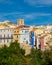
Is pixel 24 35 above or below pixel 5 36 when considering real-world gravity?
above

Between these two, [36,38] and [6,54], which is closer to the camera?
[6,54]

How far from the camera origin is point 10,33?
61.0 meters

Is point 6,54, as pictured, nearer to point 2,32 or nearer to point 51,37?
point 51,37

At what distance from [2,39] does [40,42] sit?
616cm

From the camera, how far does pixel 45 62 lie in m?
25.7

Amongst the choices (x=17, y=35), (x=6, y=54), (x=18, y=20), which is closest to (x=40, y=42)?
(x=17, y=35)

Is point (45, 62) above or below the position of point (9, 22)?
below

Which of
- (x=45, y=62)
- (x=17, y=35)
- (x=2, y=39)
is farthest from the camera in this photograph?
(x=17, y=35)

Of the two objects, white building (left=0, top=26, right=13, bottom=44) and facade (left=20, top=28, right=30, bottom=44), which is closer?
white building (left=0, top=26, right=13, bottom=44)

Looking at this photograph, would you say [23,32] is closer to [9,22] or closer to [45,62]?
[9,22]

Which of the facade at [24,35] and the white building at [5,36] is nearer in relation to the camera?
the white building at [5,36]

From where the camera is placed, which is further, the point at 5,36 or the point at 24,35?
the point at 24,35

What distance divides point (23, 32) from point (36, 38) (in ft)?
11.1

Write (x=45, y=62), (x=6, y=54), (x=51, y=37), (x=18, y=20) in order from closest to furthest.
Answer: (x=45, y=62)
(x=6, y=54)
(x=51, y=37)
(x=18, y=20)
